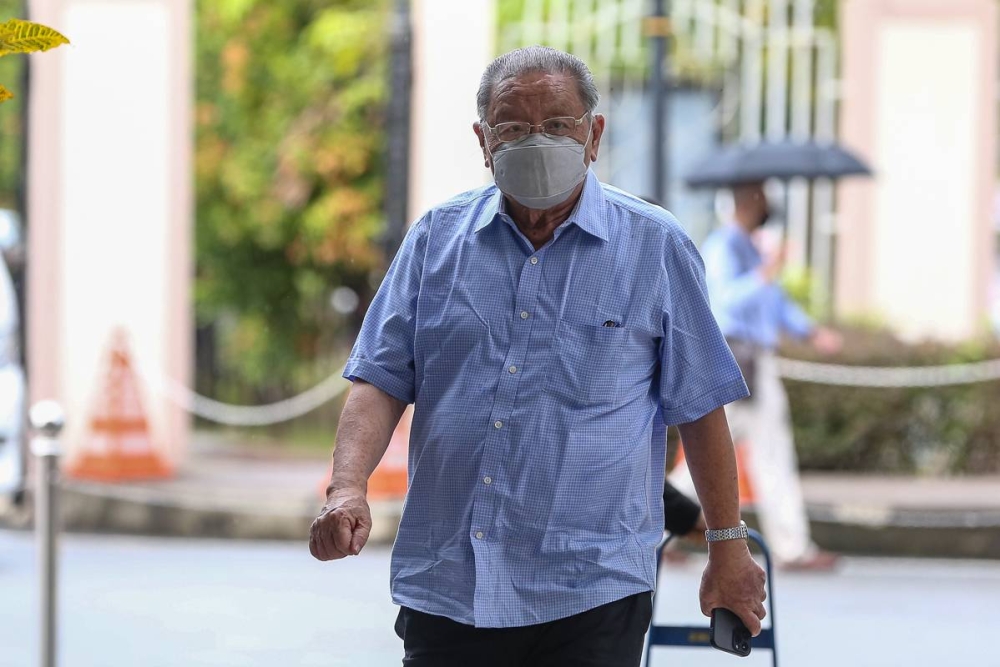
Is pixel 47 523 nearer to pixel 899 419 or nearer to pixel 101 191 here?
pixel 101 191

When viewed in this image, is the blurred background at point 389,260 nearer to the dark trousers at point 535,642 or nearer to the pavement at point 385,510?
the pavement at point 385,510

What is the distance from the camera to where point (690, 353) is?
122 inches

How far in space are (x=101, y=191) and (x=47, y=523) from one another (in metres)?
5.23

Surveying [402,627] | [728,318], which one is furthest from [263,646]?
[402,627]

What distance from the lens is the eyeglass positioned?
307cm

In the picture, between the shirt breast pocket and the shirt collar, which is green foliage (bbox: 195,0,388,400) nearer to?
the shirt collar

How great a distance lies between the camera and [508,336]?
3.03 metres

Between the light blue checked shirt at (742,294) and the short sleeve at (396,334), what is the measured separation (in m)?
4.60

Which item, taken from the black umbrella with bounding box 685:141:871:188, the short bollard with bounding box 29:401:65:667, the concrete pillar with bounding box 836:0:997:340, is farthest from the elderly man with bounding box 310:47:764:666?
the concrete pillar with bounding box 836:0:997:340

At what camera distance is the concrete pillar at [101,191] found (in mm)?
10164

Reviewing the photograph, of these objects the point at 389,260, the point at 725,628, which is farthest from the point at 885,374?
the point at 725,628

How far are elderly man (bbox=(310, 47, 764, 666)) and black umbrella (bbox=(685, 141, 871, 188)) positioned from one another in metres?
6.05

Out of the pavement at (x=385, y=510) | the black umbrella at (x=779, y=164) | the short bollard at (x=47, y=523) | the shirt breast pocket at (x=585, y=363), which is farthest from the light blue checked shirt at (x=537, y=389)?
the black umbrella at (x=779, y=164)

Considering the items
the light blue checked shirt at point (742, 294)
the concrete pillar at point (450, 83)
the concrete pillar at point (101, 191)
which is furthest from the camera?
the concrete pillar at point (450, 83)
